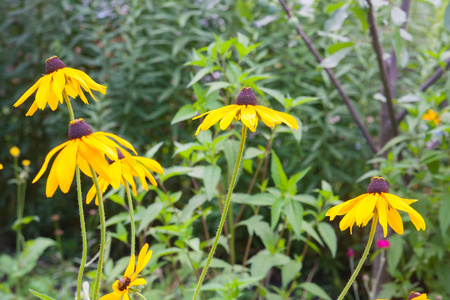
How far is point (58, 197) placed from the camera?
3250 mm

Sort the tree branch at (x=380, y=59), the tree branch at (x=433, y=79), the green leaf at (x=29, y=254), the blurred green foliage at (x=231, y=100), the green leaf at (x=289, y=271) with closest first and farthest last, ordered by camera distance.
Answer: the green leaf at (x=289, y=271), the tree branch at (x=380, y=59), the tree branch at (x=433, y=79), the blurred green foliage at (x=231, y=100), the green leaf at (x=29, y=254)

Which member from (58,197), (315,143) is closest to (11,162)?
(58,197)

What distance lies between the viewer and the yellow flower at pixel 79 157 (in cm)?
74

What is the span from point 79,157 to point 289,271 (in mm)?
1047

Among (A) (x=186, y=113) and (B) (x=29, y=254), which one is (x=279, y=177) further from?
(B) (x=29, y=254)

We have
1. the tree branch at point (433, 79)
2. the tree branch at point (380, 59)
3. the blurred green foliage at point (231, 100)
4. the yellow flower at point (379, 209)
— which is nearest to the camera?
the yellow flower at point (379, 209)

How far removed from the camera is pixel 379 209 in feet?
2.80

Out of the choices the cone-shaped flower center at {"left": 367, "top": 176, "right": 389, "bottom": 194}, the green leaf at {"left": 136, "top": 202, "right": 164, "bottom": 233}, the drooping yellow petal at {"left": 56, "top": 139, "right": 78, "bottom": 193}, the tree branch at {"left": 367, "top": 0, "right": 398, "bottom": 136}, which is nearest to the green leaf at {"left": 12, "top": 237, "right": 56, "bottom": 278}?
the green leaf at {"left": 136, "top": 202, "right": 164, "bottom": 233}

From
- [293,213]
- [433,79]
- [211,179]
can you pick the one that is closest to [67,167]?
[211,179]

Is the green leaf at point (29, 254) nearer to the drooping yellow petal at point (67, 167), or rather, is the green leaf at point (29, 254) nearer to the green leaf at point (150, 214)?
the green leaf at point (150, 214)

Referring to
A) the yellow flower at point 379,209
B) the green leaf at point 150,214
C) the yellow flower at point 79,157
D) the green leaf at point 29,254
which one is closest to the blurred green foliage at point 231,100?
the green leaf at point 29,254

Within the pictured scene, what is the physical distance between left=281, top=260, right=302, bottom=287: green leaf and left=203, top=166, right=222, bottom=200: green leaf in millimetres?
412

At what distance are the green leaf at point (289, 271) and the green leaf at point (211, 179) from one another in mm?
412

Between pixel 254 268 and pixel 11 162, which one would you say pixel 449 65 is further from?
pixel 11 162
